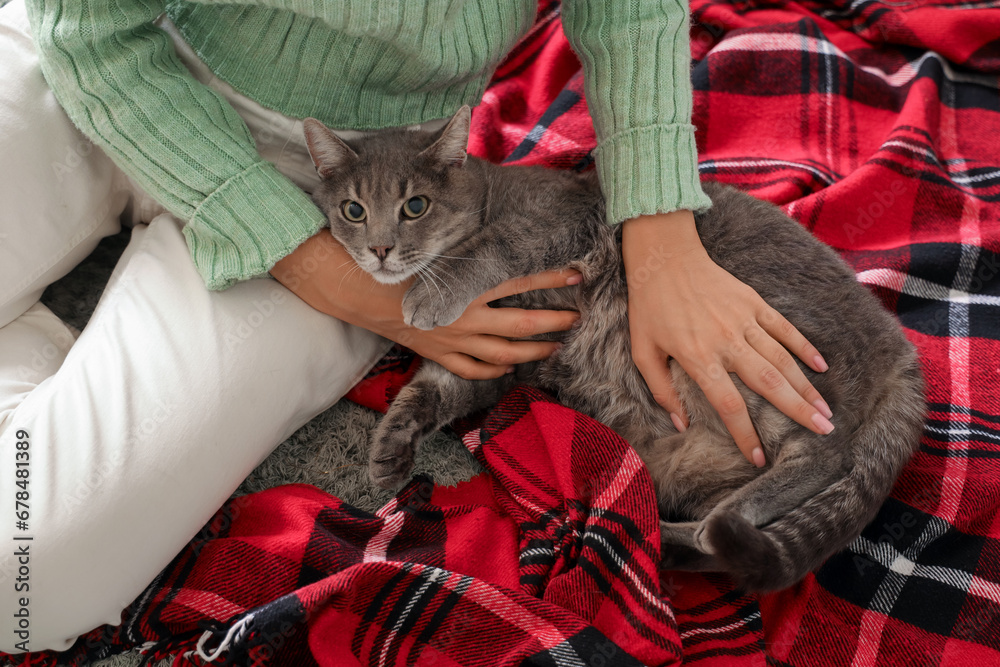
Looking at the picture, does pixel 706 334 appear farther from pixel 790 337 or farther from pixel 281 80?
pixel 281 80

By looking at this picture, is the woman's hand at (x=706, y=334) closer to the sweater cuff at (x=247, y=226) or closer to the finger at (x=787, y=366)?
the finger at (x=787, y=366)

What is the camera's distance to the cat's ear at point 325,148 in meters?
1.23

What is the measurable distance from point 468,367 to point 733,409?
0.51 m

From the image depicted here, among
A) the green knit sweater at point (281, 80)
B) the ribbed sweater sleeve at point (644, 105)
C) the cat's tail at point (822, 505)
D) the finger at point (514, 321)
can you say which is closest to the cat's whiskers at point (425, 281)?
the finger at point (514, 321)

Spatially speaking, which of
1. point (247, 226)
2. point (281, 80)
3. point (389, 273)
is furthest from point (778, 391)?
point (281, 80)

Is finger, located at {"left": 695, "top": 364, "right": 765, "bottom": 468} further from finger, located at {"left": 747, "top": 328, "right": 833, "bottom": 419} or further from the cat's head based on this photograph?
the cat's head

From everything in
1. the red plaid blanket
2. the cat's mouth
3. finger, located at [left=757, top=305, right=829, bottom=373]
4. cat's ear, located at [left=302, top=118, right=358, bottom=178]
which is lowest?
the red plaid blanket

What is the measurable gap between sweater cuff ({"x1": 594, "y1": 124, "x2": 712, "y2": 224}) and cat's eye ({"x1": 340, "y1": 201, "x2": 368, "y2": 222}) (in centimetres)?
48

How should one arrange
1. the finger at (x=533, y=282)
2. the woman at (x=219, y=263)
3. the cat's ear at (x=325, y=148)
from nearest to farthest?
the woman at (x=219, y=263) < the cat's ear at (x=325, y=148) < the finger at (x=533, y=282)

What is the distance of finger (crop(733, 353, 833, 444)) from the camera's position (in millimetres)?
1125

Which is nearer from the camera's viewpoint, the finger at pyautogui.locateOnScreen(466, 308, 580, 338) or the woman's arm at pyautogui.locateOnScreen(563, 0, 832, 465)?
the woman's arm at pyautogui.locateOnScreen(563, 0, 832, 465)

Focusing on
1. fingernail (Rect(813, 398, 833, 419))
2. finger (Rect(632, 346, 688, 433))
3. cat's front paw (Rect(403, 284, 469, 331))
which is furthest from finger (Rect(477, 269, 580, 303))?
fingernail (Rect(813, 398, 833, 419))

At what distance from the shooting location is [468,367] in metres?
1.36

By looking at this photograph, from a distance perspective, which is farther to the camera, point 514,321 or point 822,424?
point 514,321
